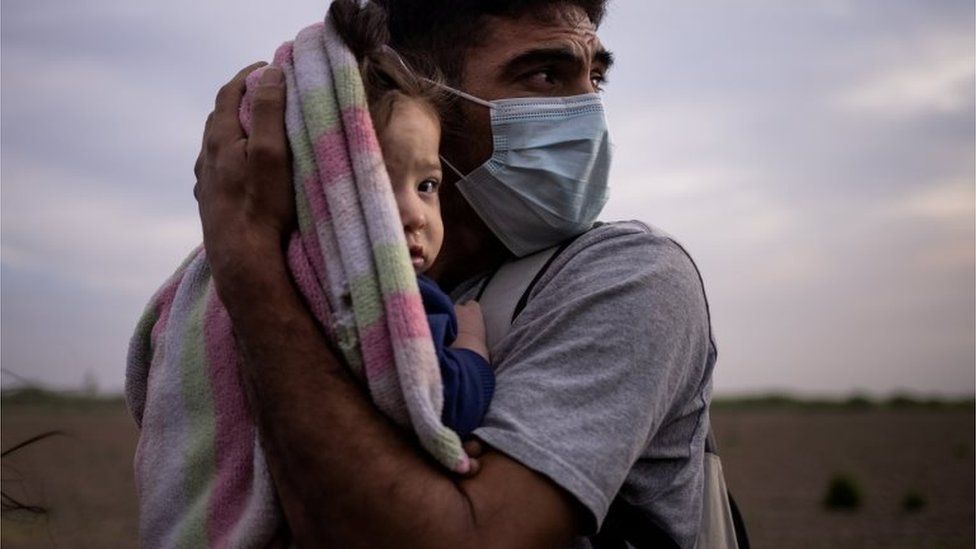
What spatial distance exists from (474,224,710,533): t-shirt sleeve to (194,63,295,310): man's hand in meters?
0.73

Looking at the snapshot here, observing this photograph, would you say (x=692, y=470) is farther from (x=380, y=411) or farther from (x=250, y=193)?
(x=250, y=193)

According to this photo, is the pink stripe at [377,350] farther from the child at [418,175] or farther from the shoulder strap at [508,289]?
the shoulder strap at [508,289]

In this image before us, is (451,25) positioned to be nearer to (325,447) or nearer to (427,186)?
(427,186)

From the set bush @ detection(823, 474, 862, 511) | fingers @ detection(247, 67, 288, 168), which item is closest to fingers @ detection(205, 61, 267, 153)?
fingers @ detection(247, 67, 288, 168)

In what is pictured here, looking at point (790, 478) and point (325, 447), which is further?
point (790, 478)

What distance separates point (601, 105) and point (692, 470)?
1.40 metres

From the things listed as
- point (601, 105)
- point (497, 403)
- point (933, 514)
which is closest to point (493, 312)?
point (497, 403)

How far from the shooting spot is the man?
8.50ft

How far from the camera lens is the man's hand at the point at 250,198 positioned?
2.82 meters

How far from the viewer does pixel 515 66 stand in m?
3.81

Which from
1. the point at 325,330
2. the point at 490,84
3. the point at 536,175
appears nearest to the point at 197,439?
the point at 325,330

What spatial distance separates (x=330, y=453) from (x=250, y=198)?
2.45ft

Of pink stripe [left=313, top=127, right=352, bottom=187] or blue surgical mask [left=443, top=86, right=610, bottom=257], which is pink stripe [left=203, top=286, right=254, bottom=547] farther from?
blue surgical mask [left=443, top=86, right=610, bottom=257]

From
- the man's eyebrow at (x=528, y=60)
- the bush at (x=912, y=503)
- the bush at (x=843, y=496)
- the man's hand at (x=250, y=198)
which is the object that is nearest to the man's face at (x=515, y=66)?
the man's eyebrow at (x=528, y=60)
